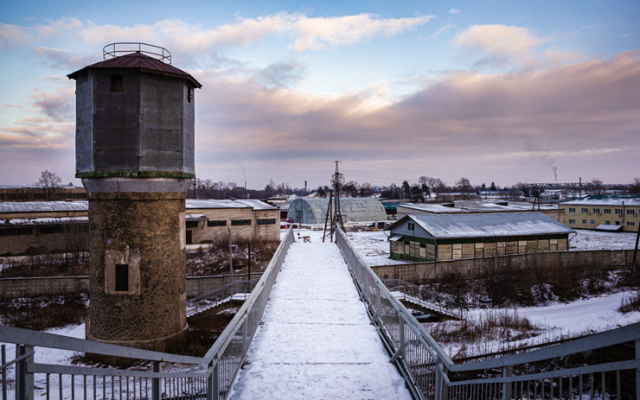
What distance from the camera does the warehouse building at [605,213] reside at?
50625 millimetres

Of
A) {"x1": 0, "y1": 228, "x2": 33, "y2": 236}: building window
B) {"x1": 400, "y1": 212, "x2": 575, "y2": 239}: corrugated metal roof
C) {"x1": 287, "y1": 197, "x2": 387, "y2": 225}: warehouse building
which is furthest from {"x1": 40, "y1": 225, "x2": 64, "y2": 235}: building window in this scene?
{"x1": 287, "y1": 197, "x2": 387, "y2": 225}: warehouse building

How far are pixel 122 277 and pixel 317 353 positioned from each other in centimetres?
913

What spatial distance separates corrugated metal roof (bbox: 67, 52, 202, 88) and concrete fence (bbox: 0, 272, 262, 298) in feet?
49.3

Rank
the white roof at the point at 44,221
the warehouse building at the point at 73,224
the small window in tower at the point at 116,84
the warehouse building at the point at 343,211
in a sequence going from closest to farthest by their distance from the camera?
the small window in tower at the point at 116,84 → the white roof at the point at 44,221 → the warehouse building at the point at 73,224 → the warehouse building at the point at 343,211

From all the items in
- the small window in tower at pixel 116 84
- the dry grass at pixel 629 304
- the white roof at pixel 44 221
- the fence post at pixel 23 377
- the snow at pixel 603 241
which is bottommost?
the dry grass at pixel 629 304

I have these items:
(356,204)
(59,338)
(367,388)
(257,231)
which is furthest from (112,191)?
(356,204)

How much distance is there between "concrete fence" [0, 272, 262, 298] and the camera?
947 inches

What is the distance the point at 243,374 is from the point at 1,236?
3283 centimetres

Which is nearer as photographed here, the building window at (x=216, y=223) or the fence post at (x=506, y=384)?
the fence post at (x=506, y=384)

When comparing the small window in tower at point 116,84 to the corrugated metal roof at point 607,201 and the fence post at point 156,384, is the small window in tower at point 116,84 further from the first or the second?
the corrugated metal roof at point 607,201

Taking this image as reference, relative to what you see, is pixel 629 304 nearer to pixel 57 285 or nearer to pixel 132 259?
pixel 132 259

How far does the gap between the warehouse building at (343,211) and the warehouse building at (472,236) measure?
23.6 meters

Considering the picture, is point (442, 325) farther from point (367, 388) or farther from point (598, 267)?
point (598, 267)

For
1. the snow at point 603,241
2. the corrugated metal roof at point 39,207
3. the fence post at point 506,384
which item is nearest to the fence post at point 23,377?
the fence post at point 506,384
